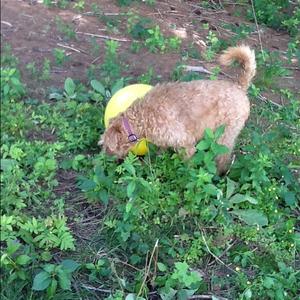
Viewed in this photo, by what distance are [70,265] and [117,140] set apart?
1.05m

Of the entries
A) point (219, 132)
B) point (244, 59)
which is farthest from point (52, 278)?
point (244, 59)

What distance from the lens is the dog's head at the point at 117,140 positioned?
13.6 ft

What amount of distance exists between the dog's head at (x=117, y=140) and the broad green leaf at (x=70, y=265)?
3.18ft

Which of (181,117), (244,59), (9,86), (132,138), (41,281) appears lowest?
(41,281)

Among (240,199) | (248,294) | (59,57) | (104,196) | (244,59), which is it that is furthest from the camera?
(59,57)

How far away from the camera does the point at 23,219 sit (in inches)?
146

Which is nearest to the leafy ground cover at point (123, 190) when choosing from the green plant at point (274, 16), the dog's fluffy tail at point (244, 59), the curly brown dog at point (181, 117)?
the curly brown dog at point (181, 117)

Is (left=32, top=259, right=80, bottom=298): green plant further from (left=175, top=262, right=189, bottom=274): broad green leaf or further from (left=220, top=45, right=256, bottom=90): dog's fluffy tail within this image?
(left=220, top=45, right=256, bottom=90): dog's fluffy tail

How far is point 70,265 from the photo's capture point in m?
3.40

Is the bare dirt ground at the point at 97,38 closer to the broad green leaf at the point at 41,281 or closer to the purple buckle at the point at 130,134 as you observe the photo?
the purple buckle at the point at 130,134

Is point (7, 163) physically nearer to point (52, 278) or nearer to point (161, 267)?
point (52, 278)

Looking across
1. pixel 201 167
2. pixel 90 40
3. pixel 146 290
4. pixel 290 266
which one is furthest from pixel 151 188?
pixel 90 40

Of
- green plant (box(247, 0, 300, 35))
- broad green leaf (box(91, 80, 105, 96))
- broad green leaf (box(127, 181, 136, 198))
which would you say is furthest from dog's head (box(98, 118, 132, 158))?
green plant (box(247, 0, 300, 35))

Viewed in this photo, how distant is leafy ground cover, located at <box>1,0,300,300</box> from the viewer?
3.53 metres
